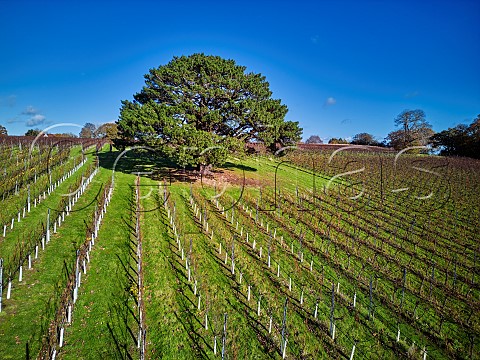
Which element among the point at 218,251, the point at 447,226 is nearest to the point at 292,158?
the point at 447,226

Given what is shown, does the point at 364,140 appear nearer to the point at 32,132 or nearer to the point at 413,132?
the point at 413,132

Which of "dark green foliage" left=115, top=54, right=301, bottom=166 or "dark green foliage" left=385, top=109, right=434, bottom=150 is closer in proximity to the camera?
"dark green foliage" left=115, top=54, right=301, bottom=166

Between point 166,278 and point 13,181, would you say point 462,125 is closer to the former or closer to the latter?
point 166,278

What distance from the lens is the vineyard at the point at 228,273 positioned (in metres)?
12.5

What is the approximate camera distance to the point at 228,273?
57.1 ft

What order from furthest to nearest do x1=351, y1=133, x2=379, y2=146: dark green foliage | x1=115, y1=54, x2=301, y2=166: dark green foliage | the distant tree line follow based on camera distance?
x1=351, y1=133, x2=379, y2=146: dark green foliage
the distant tree line
x1=115, y1=54, x2=301, y2=166: dark green foliage

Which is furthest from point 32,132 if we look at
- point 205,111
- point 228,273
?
point 228,273

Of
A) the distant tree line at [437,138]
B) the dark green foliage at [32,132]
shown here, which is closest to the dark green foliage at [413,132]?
the distant tree line at [437,138]

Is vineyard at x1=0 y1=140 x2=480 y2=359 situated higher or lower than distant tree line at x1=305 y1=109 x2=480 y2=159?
lower

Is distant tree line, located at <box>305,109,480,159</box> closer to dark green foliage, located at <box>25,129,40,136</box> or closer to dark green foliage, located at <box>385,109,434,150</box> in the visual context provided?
dark green foliage, located at <box>385,109,434,150</box>

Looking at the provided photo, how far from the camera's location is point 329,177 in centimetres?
4656

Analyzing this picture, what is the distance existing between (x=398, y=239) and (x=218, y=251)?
14.6 metres

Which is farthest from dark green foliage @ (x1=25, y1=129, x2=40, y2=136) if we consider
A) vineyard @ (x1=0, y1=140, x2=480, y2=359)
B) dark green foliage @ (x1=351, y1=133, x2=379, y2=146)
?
dark green foliage @ (x1=351, y1=133, x2=379, y2=146)

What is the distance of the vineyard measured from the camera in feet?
41.1
